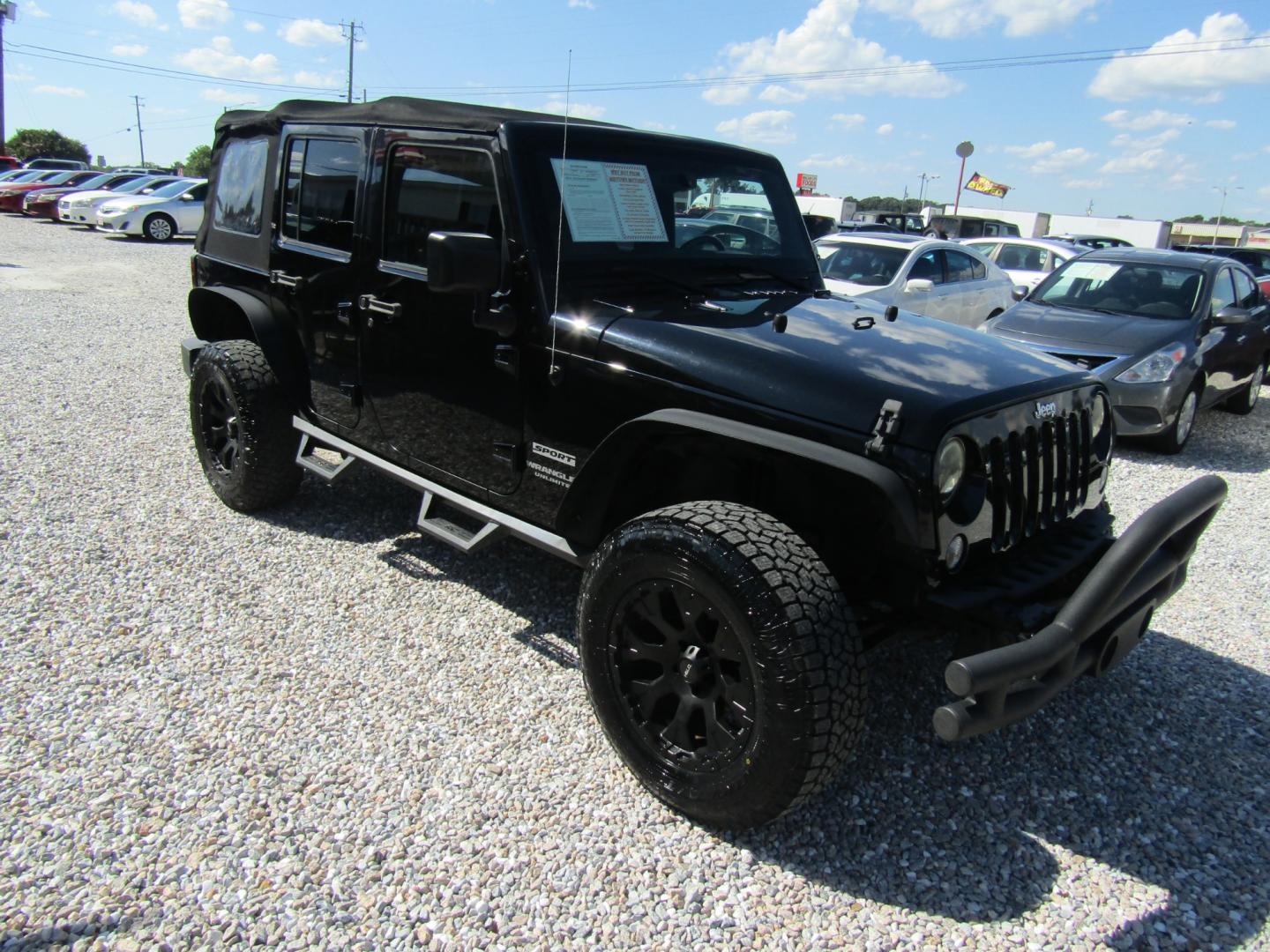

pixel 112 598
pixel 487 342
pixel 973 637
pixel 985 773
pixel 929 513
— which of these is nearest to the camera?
pixel 929 513

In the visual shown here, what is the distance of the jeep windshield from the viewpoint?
10.1ft

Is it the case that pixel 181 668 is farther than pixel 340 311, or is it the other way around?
pixel 340 311

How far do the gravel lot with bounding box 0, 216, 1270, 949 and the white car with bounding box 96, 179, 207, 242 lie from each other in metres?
19.3

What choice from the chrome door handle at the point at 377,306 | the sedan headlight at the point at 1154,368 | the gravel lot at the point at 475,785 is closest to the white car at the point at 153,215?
the gravel lot at the point at 475,785

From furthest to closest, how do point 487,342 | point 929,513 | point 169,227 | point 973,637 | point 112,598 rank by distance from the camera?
point 169,227 < point 112,598 < point 487,342 < point 973,637 < point 929,513

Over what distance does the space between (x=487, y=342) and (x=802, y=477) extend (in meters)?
1.29

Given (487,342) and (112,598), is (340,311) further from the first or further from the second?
(112,598)

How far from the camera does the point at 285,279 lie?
4.19m

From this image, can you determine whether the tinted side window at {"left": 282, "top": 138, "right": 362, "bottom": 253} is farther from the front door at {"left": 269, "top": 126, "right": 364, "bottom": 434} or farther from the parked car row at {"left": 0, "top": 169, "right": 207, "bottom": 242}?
the parked car row at {"left": 0, "top": 169, "right": 207, "bottom": 242}

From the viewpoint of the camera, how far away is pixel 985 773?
9.53 feet

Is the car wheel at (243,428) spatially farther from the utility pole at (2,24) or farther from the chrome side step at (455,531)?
the utility pole at (2,24)

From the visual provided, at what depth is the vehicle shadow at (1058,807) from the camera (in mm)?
2402

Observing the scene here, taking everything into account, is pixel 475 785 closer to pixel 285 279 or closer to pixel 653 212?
pixel 653 212

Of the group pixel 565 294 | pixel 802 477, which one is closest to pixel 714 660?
pixel 802 477
